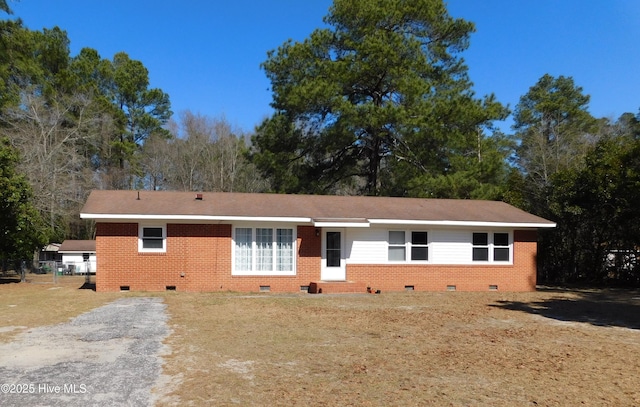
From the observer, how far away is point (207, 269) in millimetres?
16984

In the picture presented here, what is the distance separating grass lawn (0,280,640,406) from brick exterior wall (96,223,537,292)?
67.6 inches

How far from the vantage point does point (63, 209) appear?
34625mm

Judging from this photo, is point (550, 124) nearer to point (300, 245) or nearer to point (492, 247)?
point (492, 247)

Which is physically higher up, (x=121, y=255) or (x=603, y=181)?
(x=603, y=181)

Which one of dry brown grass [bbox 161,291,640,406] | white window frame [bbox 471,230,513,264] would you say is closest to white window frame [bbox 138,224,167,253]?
dry brown grass [bbox 161,291,640,406]

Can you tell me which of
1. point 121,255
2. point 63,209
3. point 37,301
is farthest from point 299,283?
point 63,209

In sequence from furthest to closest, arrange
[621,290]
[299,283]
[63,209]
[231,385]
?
[63,209] < [621,290] < [299,283] < [231,385]

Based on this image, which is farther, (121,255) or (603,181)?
(603,181)

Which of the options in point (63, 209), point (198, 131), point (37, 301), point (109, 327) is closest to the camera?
point (109, 327)

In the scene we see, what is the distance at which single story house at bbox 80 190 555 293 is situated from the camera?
653 inches

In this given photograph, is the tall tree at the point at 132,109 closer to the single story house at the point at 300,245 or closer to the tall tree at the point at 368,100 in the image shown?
the tall tree at the point at 368,100

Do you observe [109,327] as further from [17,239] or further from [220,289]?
[17,239]

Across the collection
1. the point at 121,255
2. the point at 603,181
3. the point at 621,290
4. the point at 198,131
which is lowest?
the point at 621,290

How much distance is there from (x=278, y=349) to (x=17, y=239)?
1689cm
